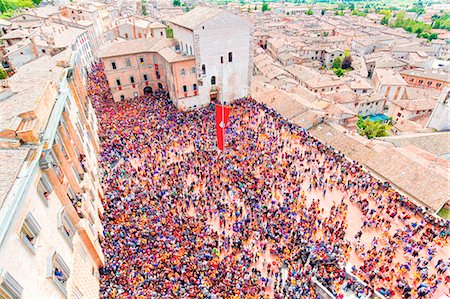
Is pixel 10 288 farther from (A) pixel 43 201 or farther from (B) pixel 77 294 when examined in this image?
(B) pixel 77 294

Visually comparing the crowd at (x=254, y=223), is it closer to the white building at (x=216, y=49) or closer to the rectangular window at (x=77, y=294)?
the rectangular window at (x=77, y=294)

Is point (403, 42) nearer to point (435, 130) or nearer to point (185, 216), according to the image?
point (435, 130)

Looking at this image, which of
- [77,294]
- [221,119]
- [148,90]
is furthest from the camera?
[148,90]

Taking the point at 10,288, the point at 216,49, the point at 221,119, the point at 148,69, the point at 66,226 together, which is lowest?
the point at 148,69

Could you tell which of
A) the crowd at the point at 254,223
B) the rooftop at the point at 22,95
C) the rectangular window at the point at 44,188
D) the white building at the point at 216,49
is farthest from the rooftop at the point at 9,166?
the white building at the point at 216,49

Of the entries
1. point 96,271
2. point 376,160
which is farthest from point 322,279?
point 376,160

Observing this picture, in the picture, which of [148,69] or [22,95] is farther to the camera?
[148,69]

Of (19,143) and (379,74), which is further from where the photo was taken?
(379,74)

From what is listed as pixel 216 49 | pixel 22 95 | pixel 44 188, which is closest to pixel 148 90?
pixel 216 49
